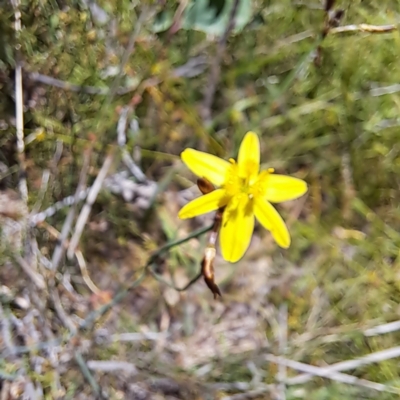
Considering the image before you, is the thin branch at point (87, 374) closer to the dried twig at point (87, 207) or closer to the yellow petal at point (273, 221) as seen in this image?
the dried twig at point (87, 207)

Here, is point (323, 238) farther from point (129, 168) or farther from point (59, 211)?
point (59, 211)

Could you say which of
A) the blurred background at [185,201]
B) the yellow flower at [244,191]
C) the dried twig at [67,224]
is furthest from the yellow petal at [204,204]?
the dried twig at [67,224]

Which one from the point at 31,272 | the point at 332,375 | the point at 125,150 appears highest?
the point at 125,150

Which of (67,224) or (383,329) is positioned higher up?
(67,224)

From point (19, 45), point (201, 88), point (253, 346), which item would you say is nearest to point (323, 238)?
point (253, 346)

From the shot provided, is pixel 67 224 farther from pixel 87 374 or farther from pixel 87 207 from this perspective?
pixel 87 374

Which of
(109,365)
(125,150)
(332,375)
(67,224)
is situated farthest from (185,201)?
(332,375)
